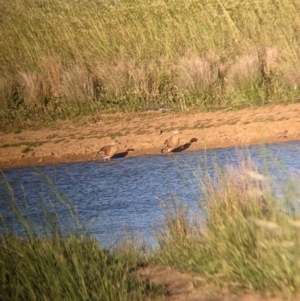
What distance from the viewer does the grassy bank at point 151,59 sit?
14805 mm

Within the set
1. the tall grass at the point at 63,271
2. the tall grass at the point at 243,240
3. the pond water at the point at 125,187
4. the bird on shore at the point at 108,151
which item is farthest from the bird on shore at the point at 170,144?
the tall grass at the point at 63,271

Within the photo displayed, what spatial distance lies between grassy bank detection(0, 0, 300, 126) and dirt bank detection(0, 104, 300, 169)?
0.58m

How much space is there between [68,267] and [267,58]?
10013 millimetres

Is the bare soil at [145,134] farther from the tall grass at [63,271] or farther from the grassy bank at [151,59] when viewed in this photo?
the tall grass at [63,271]

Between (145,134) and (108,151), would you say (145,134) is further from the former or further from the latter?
(108,151)

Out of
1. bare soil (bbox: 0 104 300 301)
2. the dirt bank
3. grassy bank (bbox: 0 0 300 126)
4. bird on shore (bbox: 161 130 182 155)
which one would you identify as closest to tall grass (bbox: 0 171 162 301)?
bare soil (bbox: 0 104 300 301)

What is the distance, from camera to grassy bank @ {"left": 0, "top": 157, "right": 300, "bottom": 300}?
573 centimetres

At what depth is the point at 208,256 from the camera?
20.5 ft

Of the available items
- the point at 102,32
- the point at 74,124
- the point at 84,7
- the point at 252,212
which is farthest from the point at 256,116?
the point at 84,7

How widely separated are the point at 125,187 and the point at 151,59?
620 centimetres

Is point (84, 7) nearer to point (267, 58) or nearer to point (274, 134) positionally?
point (267, 58)

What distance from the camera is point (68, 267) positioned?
591 cm

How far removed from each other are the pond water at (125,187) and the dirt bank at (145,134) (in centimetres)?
40

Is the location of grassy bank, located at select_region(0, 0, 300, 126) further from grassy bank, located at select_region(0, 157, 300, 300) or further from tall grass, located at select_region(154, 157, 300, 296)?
grassy bank, located at select_region(0, 157, 300, 300)
